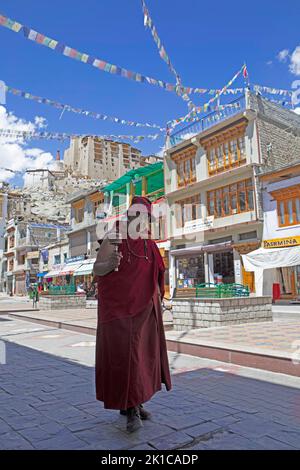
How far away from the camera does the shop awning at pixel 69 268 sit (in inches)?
1312

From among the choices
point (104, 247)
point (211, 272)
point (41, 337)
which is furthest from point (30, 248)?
point (104, 247)

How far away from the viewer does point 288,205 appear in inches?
689

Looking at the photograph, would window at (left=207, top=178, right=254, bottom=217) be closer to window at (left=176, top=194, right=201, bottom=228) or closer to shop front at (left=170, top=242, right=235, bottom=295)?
window at (left=176, top=194, right=201, bottom=228)

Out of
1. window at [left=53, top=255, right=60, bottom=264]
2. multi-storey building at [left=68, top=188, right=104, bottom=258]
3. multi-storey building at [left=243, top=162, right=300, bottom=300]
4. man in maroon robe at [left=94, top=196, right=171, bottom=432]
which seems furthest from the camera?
window at [left=53, top=255, right=60, bottom=264]

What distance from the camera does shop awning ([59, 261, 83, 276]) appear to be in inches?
1312

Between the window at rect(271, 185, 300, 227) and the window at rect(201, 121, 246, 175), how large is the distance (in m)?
3.04

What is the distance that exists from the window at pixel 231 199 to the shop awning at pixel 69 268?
15608 millimetres

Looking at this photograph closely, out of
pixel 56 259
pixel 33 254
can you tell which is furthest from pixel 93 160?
pixel 56 259

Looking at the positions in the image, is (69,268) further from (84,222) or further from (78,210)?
(78,210)

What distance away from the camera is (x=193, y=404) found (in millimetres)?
3660

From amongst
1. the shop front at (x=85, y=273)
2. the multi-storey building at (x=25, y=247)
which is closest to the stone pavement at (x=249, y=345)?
the shop front at (x=85, y=273)

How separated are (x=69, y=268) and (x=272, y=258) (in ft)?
73.9

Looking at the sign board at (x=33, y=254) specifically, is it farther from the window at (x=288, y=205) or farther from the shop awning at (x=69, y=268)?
the window at (x=288, y=205)

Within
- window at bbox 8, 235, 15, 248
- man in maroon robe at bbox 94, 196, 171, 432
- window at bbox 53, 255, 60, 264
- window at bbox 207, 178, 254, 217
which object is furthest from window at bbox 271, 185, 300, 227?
window at bbox 8, 235, 15, 248
